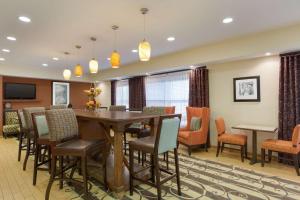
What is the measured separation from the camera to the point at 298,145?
125 inches

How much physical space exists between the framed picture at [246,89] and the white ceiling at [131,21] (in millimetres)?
1139

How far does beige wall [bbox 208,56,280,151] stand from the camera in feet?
13.1

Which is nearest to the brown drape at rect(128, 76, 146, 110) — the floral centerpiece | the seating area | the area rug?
the seating area

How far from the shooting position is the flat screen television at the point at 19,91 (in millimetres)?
6875

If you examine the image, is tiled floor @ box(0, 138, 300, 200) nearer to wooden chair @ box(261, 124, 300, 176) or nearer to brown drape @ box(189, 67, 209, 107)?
wooden chair @ box(261, 124, 300, 176)

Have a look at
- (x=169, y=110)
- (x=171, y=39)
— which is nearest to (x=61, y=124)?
(x=171, y=39)

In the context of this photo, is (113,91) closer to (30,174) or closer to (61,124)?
(30,174)

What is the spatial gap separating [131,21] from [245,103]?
127 inches

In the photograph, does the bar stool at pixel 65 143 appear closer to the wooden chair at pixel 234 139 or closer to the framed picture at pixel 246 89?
the wooden chair at pixel 234 139

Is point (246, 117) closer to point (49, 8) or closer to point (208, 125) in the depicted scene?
point (208, 125)

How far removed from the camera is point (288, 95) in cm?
371

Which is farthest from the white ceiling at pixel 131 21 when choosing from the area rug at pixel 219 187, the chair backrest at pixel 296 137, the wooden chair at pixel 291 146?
the area rug at pixel 219 187

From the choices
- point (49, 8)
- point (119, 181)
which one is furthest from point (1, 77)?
point (119, 181)

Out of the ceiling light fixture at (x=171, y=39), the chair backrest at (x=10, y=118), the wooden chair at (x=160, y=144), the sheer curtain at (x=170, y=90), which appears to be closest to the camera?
the wooden chair at (x=160, y=144)
